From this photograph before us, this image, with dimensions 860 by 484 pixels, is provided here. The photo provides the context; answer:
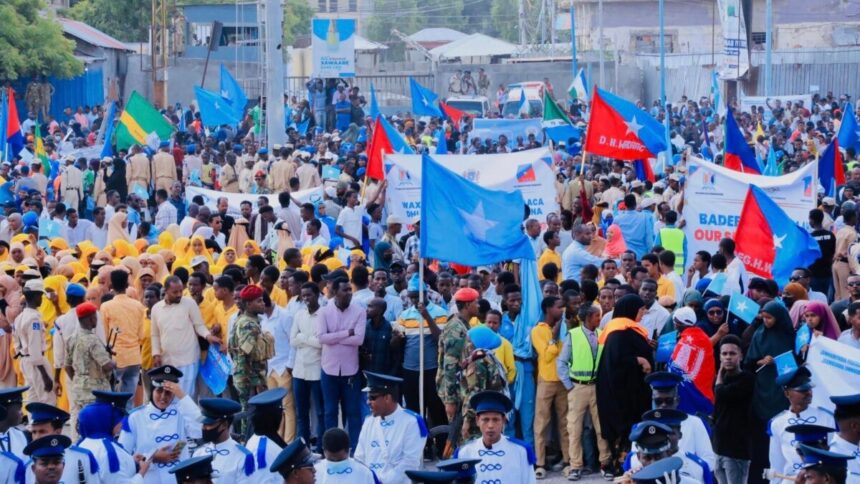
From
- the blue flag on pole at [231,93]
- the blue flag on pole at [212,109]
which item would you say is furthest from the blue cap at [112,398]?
the blue flag on pole at [231,93]

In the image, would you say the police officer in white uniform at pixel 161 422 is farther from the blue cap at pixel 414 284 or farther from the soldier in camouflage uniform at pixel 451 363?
the blue cap at pixel 414 284

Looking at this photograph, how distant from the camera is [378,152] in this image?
66.8ft

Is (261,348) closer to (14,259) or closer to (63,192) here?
(14,259)

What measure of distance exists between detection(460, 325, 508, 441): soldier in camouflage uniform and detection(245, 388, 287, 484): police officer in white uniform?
84.6 inches

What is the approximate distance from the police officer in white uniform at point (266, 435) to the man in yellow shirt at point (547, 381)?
332 cm

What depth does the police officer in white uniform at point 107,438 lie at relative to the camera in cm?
874

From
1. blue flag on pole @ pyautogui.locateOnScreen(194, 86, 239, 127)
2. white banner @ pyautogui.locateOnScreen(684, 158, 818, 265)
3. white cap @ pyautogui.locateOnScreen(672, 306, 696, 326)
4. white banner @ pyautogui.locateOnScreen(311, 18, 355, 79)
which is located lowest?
white cap @ pyautogui.locateOnScreen(672, 306, 696, 326)

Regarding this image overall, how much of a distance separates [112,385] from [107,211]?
729 cm

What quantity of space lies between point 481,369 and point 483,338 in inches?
9.1

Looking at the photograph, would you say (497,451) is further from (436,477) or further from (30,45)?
(30,45)

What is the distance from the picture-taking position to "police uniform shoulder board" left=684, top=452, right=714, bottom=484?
8.51 m

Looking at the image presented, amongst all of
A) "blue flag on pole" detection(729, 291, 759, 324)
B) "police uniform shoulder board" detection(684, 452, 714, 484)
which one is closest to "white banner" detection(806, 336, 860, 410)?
"police uniform shoulder board" detection(684, 452, 714, 484)

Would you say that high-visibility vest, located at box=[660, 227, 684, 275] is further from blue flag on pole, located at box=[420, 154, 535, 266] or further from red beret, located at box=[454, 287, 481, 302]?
red beret, located at box=[454, 287, 481, 302]

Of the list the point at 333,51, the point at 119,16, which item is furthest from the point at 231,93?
the point at 119,16
